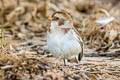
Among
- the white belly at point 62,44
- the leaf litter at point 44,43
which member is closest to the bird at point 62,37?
the white belly at point 62,44

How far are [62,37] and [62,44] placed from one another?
8 centimetres

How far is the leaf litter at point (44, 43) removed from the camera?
3480 mm

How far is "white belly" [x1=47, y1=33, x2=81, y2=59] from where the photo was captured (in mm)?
3777

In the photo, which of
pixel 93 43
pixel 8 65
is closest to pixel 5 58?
pixel 8 65

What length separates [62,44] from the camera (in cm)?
378

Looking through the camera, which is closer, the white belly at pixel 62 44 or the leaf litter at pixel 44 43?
the leaf litter at pixel 44 43

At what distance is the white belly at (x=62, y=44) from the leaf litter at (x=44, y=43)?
136 millimetres

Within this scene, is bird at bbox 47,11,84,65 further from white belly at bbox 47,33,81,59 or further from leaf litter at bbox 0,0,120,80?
leaf litter at bbox 0,0,120,80

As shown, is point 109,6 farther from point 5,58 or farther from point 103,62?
point 5,58

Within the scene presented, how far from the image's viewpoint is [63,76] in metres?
3.47

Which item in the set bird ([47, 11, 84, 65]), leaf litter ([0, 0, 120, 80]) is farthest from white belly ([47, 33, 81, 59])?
leaf litter ([0, 0, 120, 80])

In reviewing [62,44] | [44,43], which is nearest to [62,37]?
[62,44]

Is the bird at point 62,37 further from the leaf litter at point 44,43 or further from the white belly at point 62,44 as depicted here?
the leaf litter at point 44,43

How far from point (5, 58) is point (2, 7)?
379 centimetres
